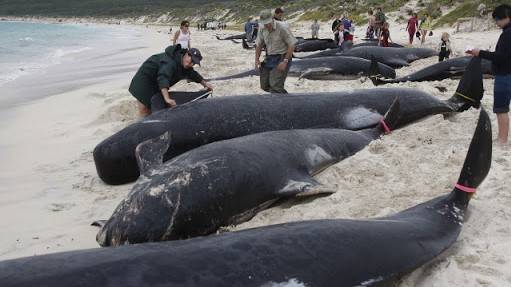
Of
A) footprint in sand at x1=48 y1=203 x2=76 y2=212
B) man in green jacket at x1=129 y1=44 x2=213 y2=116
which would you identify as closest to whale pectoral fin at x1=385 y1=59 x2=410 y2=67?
man in green jacket at x1=129 y1=44 x2=213 y2=116

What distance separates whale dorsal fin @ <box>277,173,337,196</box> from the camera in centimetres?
506

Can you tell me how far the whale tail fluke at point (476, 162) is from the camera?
14.1 feet

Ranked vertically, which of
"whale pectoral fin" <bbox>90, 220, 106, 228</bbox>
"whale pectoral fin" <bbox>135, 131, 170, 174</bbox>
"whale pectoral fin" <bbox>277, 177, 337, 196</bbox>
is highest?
"whale pectoral fin" <bbox>135, 131, 170, 174</bbox>

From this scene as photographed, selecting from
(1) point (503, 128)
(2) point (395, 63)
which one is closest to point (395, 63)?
(2) point (395, 63)

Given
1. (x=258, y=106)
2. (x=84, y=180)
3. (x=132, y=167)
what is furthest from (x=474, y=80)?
(x=84, y=180)

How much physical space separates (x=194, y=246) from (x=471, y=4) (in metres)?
23.9

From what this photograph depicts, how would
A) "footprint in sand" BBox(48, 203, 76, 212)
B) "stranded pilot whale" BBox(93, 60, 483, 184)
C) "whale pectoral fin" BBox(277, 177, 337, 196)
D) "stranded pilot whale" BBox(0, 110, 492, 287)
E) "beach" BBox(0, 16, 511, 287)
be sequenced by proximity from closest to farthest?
1. "stranded pilot whale" BBox(0, 110, 492, 287)
2. "beach" BBox(0, 16, 511, 287)
3. "whale pectoral fin" BBox(277, 177, 337, 196)
4. "footprint in sand" BBox(48, 203, 76, 212)
5. "stranded pilot whale" BBox(93, 60, 483, 184)

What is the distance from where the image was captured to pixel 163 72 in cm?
696

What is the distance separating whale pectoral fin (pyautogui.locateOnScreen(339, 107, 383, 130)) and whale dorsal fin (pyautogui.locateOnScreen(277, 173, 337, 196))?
2052 mm

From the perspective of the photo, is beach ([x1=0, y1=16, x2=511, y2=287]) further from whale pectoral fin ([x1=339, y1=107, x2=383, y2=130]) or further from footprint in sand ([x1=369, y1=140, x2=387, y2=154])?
whale pectoral fin ([x1=339, y1=107, x2=383, y2=130])

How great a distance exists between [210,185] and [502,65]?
3.73 m

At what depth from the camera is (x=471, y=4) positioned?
23734 millimetres

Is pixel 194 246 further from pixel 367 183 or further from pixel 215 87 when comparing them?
pixel 215 87

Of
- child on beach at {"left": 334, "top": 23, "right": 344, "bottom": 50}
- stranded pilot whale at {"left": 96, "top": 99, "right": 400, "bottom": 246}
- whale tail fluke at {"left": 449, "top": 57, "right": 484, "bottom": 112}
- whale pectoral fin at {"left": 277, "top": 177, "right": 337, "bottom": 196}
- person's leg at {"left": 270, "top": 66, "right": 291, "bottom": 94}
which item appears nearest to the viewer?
stranded pilot whale at {"left": 96, "top": 99, "right": 400, "bottom": 246}
